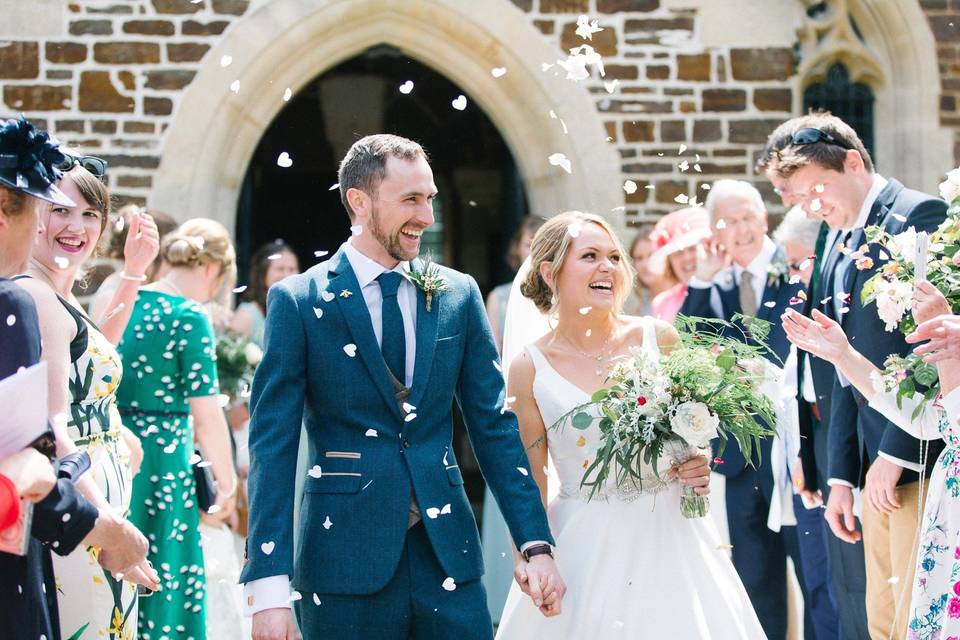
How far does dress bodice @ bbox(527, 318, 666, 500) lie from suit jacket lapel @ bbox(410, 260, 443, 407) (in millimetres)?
642

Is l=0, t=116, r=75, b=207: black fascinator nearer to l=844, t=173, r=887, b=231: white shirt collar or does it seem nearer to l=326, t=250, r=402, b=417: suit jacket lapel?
l=326, t=250, r=402, b=417: suit jacket lapel

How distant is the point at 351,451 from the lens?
355cm

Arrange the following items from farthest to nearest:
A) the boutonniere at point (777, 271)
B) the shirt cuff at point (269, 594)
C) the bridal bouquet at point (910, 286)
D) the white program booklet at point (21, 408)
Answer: the boutonniere at point (777, 271) → the bridal bouquet at point (910, 286) → the shirt cuff at point (269, 594) → the white program booklet at point (21, 408)

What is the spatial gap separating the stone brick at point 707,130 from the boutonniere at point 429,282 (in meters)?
5.45

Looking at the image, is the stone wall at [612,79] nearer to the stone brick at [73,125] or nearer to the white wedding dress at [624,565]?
the stone brick at [73,125]

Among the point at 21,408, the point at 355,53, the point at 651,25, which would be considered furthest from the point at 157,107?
the point at 21,408

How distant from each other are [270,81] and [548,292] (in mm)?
4891

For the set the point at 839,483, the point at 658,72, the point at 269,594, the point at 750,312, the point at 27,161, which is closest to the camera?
the point at 27,161

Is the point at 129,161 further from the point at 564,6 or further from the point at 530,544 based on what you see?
the point at 530,544

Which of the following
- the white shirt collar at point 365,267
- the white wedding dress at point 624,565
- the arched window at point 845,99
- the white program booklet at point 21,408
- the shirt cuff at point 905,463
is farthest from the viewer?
the arched window at point 845,99

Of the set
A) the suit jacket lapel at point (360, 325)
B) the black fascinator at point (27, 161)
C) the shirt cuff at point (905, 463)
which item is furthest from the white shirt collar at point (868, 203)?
the black fascinator at point (27, 161)

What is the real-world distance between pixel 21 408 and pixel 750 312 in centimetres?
400

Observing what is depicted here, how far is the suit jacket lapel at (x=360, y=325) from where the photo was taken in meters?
3.56

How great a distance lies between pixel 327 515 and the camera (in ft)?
11.6
